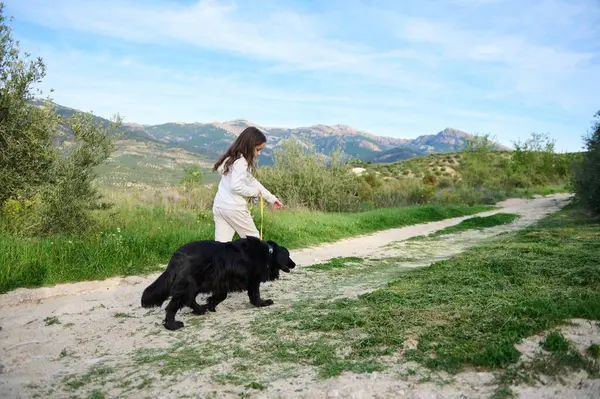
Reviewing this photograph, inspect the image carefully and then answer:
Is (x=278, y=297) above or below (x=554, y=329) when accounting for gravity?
below

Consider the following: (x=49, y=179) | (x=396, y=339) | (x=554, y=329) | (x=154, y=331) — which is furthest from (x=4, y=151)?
(x=554, y=329)

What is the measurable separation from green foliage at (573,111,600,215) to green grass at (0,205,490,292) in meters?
8.13

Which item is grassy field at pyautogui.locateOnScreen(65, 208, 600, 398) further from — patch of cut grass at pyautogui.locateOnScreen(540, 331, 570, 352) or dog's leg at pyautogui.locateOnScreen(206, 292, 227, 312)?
dog's leg at pyautogui.locateOnScreen(206, 292, 227, 312)

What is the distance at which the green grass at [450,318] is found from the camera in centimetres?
381

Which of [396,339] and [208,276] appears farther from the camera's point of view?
[208,276]

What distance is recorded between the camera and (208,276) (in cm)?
553

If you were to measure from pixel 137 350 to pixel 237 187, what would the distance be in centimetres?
253

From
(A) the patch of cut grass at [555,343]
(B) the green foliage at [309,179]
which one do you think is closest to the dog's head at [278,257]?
(A) the patch of cut grass at [555,343]

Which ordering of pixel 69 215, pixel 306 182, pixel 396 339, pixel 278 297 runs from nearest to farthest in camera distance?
1. pixel 396 339
2. pixel 278 297
3. pixel 69 215
4. pixel 306 182

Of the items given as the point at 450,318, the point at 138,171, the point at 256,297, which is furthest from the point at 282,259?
the point at 138,171

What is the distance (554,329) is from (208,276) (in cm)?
372

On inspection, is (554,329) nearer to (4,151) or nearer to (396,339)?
(396,339)

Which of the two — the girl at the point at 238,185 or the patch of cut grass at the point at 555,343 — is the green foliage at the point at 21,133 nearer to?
the girl at the point at 238,185

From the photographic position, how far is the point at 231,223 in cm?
666
